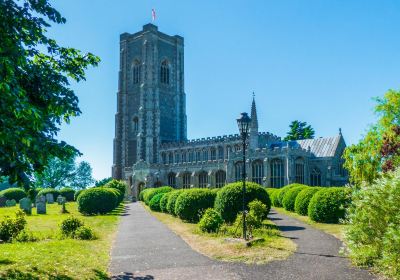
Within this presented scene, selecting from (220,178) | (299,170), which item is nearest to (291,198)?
(299,170)

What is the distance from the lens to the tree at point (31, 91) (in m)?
6.41

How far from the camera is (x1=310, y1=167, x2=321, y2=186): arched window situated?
4644 cm

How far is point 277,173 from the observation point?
45844 mm

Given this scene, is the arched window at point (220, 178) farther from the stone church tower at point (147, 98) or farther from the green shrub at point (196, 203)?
the green shrub at point (196, 203)

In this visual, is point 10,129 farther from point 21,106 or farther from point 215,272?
point 215,272

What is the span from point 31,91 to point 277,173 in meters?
40.0

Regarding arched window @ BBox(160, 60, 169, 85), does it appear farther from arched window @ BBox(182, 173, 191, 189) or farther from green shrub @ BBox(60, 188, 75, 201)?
green shrub @ BBox(60, 188, 75, 201)

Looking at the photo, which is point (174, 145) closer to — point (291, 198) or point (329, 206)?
point (291, 198)

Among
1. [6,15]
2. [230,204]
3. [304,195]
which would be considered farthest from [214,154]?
[6,15]

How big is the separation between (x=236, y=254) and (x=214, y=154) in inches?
1958

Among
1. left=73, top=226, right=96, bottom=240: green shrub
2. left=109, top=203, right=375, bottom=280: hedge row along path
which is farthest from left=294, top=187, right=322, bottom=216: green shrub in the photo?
left=73, top=226, right=96, bottom=240: green shrub

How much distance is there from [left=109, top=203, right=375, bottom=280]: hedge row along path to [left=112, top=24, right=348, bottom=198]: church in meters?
32.5

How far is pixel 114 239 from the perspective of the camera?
1535 centimetres

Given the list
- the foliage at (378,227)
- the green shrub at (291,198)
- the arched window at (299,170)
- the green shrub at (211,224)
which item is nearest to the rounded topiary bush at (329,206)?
the green shrub at (211,224)
